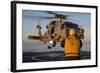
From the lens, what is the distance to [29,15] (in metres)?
1.51

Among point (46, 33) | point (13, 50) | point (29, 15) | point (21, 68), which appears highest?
point (29, 15)

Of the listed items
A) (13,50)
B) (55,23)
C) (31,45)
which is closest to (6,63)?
(13,50)

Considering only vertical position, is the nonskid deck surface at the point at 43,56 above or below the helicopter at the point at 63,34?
below

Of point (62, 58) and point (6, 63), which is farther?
point (62, 58)

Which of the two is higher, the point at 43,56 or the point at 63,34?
the point at 63,34

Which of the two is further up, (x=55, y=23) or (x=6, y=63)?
(x=55, y=23)

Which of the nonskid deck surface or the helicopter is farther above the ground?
the helicopter

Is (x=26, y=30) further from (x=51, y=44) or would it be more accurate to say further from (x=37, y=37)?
(x=51, y=44)

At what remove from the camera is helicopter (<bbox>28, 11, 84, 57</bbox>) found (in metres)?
1.56

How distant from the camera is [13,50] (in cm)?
145

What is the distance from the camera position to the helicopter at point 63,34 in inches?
61.4

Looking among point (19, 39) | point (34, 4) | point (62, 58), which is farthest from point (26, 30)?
point (62, 58)

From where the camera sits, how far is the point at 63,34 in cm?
160

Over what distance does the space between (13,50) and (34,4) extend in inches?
13.5
